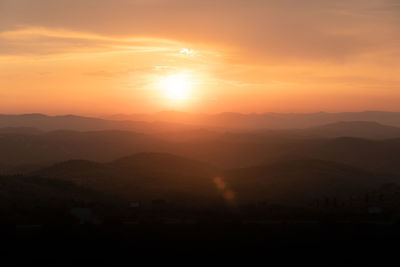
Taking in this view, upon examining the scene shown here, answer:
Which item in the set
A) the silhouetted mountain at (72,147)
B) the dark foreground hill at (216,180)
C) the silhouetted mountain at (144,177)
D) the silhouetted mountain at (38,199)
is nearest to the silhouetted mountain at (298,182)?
the dark foreground hill at (216,180)

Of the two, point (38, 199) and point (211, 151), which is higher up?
point (211, 151)

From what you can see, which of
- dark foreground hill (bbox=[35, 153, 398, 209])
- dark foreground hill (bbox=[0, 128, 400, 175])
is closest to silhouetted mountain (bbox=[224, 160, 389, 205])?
dark foreground hill (bbox=[35, 153, 398, 209])

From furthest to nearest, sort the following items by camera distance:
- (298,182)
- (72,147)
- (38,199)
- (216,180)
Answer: (72,147)
(216,180)
(298,182)
(38,199)

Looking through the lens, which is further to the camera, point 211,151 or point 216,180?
point 211,151

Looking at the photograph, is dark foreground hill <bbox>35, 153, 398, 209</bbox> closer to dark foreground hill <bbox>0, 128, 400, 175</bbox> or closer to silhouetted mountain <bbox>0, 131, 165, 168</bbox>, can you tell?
dark foreground hill <bbox>0, 128, 400, 175</bbox>

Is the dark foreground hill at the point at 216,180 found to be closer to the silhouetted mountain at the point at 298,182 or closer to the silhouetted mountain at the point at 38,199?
the silhouetted mountain at the point at 298,182

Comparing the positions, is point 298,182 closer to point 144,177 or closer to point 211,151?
point 144,177

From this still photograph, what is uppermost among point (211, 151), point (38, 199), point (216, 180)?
point (211, 151)

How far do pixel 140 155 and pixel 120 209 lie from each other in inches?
1590

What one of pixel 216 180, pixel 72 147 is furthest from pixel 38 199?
pixel 72 147

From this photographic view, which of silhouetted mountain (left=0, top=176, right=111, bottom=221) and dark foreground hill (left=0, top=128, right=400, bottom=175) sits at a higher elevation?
dark foreground hill (left=0, top=128, right=400, bottom=175)

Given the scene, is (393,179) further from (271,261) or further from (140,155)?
(271,261)

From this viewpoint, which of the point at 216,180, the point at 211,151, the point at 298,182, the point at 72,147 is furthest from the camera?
the point at 72,147

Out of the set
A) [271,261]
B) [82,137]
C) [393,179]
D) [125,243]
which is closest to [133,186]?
[125,243]
